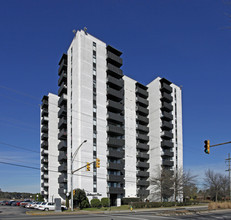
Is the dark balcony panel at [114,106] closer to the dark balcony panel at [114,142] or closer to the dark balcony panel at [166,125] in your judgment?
the dark balcony panel at [114,142]

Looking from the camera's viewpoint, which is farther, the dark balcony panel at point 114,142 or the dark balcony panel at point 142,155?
the dark balcony panel at point 142,155

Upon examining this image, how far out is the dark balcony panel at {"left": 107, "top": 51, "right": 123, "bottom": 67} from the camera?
65.5 meters

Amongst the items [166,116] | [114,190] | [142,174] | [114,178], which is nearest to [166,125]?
[166,116]

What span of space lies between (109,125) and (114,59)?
16.9 meters

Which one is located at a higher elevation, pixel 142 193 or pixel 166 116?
pixel 166 116

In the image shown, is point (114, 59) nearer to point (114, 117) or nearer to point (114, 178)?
point (114, 117)

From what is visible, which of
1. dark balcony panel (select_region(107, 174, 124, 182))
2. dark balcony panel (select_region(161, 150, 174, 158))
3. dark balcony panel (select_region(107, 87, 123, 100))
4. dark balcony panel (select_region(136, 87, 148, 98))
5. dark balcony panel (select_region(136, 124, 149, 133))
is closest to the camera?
dark balcony panel (select_region(107, 174, 124, 182))

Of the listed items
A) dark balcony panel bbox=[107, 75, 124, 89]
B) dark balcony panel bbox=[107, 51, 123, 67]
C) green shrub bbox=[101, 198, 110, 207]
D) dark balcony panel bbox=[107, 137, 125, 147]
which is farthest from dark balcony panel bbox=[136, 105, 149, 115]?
green shrub bbox=[101, 198, 110, 207]

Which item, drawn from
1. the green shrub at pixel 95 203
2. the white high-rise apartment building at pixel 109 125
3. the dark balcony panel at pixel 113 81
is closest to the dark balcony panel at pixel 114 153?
the white high-rise apartment building at pixel 109 125

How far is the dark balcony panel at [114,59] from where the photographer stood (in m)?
65.5

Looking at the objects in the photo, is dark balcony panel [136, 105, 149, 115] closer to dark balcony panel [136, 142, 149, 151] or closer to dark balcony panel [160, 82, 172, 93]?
dark balcony panel [160, 82, 172, 93]

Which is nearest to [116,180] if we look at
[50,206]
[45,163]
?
[50,206]

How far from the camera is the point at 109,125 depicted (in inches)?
2429

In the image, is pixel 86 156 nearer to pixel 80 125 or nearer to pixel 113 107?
pixel 80 125
